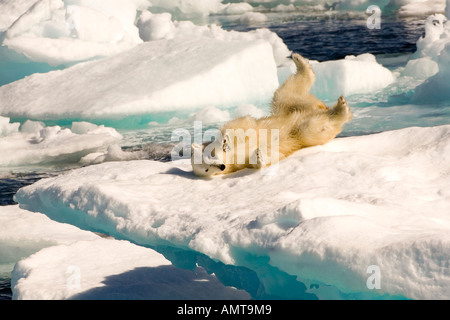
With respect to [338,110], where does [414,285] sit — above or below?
below

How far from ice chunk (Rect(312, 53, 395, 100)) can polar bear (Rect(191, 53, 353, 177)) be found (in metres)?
7.54

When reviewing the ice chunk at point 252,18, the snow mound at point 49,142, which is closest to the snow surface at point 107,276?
the snow mound at point 49,142

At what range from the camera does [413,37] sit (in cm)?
1898

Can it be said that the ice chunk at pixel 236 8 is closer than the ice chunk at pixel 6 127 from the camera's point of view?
No

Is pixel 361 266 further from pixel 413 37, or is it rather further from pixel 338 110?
pixel 413 37

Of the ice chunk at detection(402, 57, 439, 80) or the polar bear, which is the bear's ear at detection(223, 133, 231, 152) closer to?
the polar bear

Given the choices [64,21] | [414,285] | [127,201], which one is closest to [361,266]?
[414,285]

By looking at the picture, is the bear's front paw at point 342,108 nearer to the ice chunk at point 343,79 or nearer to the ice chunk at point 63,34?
the ice chunk at point 343,79

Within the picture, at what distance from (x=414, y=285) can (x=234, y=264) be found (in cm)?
97

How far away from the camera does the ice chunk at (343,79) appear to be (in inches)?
478

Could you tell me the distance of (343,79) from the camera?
12.1 meters

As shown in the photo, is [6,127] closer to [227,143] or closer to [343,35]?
[227,143]

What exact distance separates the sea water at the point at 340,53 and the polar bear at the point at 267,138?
247 centimetres
